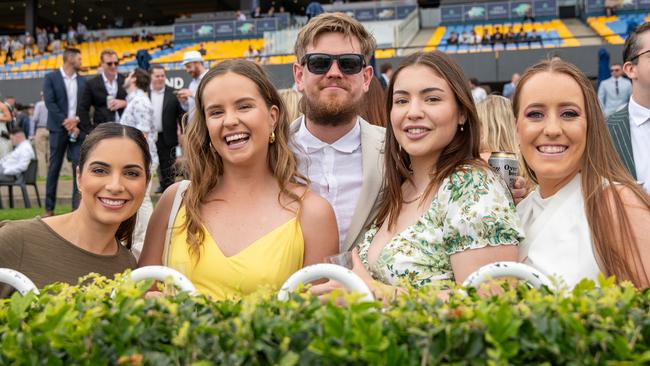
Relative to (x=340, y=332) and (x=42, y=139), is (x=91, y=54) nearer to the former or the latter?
(x=42, y=139)

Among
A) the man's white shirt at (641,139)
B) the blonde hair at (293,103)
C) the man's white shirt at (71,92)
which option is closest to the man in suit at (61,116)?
the man's white shirt at (71,92)

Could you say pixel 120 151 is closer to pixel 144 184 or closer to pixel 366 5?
pixel 144 184

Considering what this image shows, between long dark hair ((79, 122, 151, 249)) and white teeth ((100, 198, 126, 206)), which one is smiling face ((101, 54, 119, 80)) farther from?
white teeth ((100, 198, 126, 206))

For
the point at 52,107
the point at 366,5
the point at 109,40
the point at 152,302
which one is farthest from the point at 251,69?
the point at 109,40

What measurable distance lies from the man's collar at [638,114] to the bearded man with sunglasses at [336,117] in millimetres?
1420

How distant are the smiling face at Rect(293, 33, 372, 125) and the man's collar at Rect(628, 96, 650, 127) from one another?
59.6 inches

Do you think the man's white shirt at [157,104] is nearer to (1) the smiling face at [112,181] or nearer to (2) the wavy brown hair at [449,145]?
(1) the smiling face at [112,181]

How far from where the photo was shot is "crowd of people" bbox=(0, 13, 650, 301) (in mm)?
2172

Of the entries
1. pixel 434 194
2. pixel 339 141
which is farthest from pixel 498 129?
pixel 434 194

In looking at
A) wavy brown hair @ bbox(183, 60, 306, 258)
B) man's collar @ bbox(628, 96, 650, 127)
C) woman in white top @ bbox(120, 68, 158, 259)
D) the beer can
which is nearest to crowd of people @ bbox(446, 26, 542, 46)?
woman in white top @ bbox(120, 68, 158, 259)

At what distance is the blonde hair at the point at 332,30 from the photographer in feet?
10.8

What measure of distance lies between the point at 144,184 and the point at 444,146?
1.21m

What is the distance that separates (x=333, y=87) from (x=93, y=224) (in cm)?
128

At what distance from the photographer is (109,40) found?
3622 centimetres
